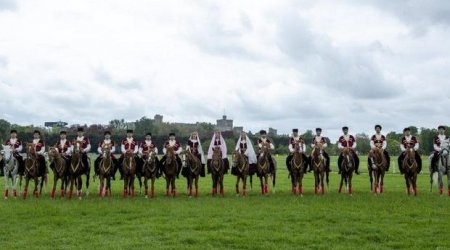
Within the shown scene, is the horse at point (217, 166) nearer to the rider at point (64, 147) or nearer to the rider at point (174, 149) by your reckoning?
the rider at point (174, 149)

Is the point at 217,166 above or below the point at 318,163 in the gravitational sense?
below

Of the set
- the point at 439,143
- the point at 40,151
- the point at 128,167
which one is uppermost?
the point at 439,143

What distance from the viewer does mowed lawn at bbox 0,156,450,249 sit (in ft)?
45.0

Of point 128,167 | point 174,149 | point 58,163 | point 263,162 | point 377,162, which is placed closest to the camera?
point 58,163

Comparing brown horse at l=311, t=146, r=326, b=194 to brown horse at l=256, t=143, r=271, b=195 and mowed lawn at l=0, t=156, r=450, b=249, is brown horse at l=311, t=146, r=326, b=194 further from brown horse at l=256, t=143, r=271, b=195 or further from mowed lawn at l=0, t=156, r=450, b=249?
mowed lawn at l=0, t=156, r=450, b=249

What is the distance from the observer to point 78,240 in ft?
46.4

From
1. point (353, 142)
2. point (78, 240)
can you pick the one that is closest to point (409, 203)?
point (353, 142)

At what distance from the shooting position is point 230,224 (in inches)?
619

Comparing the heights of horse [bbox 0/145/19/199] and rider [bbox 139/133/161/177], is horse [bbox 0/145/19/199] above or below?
below

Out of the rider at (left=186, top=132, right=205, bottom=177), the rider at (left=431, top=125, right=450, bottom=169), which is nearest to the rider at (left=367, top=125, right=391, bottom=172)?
the rider at (left=431, top=125, right=450, bottom=169)

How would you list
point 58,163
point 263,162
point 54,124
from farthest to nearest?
point 54,124 < point 263,162 < point 58,163

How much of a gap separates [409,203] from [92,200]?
11.3 m

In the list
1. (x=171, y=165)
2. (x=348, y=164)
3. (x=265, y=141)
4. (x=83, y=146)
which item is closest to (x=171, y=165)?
(x=171, y=165)

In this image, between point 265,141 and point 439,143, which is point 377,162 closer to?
point 439,143
